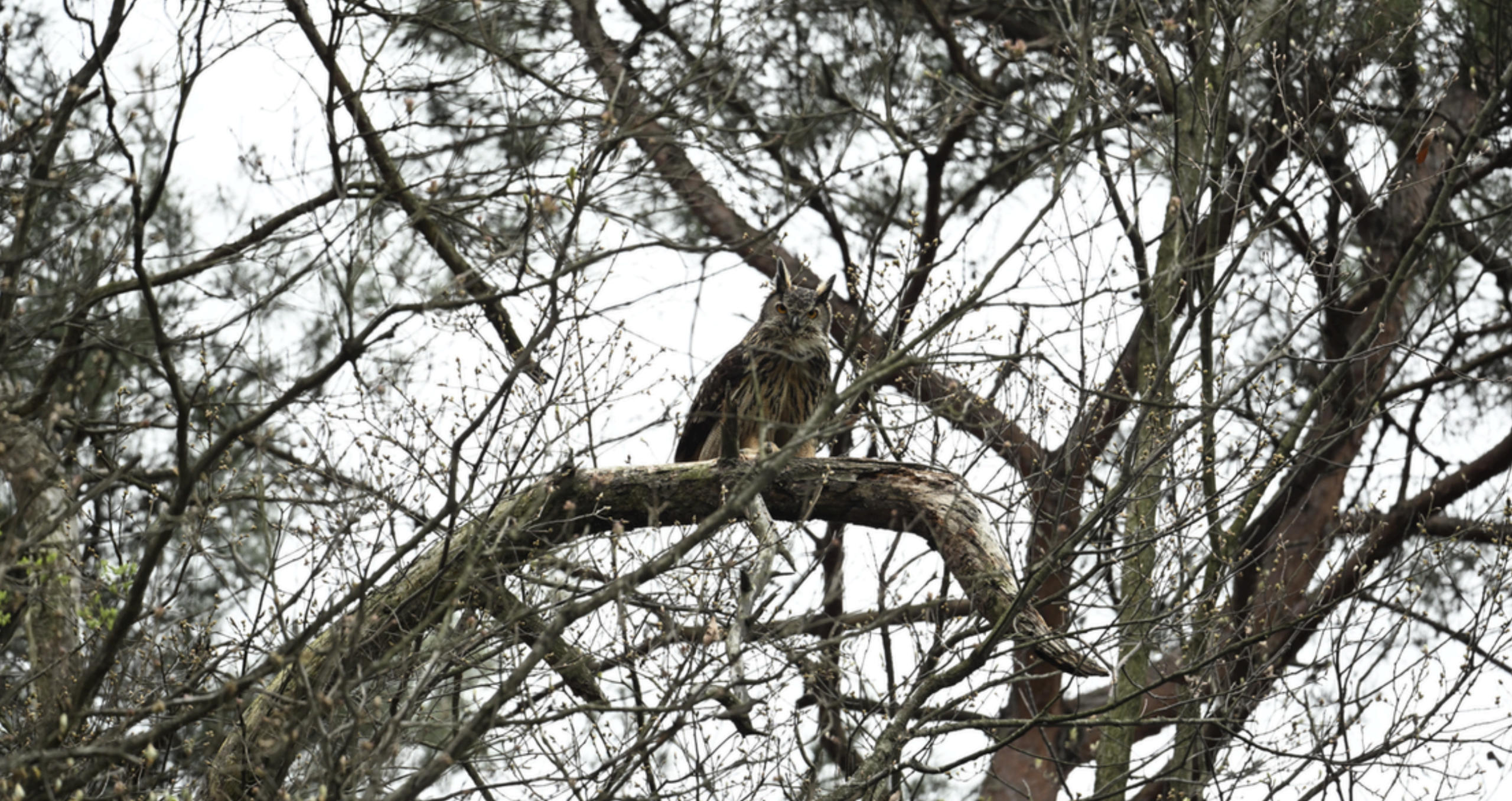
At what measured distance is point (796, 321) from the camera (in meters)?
6.61

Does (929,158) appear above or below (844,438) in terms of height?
above

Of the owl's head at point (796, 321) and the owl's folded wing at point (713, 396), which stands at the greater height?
the owl's head at point (796, 321)

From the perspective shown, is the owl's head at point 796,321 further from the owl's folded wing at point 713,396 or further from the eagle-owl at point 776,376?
the owl's folded wing at point 713,396

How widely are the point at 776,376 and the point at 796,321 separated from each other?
29 cm

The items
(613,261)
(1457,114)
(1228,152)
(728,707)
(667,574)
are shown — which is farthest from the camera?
(1457,114)

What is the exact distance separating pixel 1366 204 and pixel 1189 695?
222 cm

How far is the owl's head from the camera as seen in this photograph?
6598 mm

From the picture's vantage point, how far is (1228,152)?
6.35 m

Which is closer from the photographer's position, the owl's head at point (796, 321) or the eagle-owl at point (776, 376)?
the eagle-owl at point (776, 376)

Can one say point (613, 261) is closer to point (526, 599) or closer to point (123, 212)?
point (526, 599)

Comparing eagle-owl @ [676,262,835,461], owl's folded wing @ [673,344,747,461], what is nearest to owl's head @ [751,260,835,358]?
eagle-owl @ [676,262,835,461]

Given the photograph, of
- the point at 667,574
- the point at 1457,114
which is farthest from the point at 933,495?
the point at 1457,114

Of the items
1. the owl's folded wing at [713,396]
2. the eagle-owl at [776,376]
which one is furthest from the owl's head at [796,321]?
the owl's folded wing at [713,396]

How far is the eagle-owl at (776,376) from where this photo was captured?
6.34 meters
